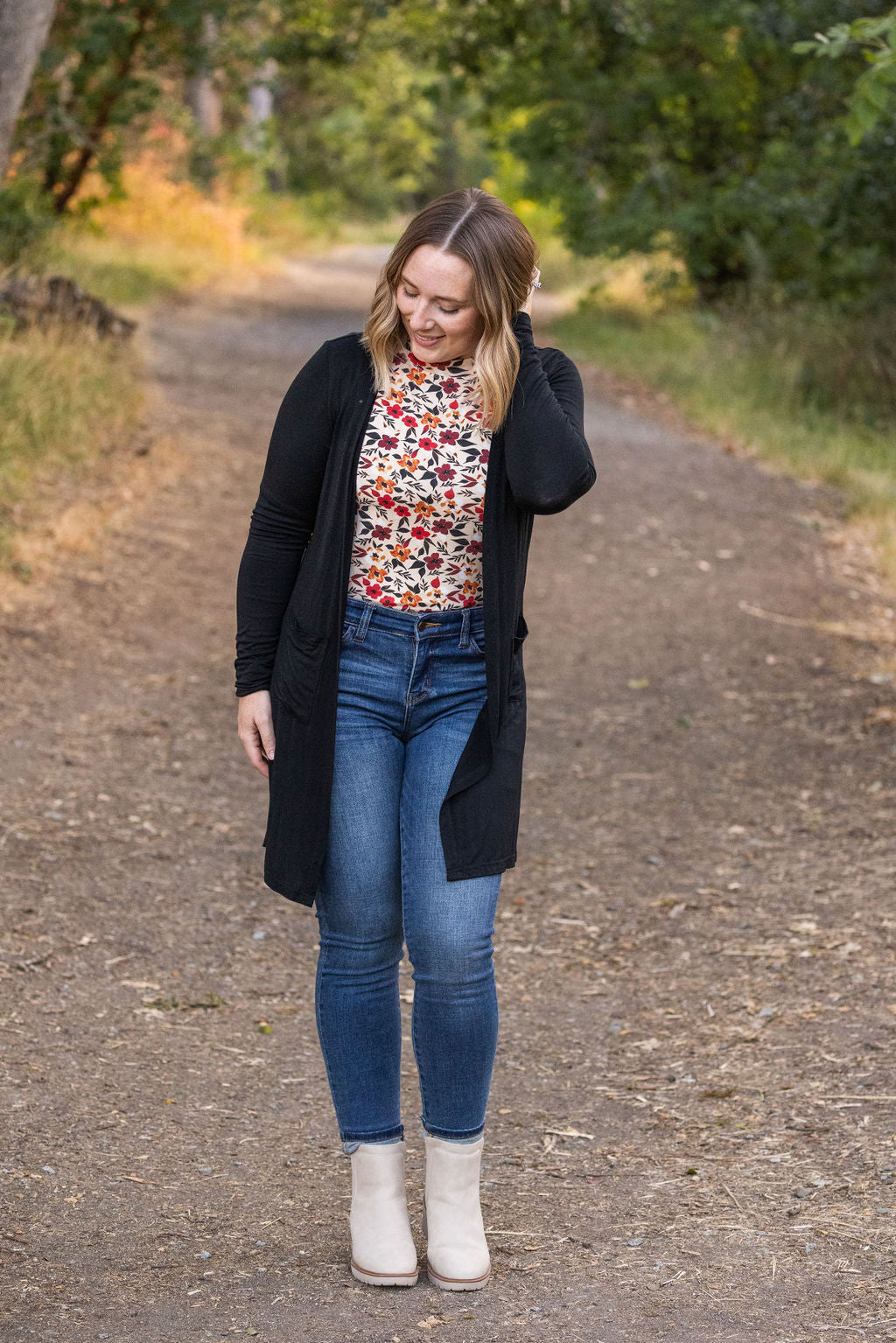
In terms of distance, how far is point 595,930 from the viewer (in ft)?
15.1

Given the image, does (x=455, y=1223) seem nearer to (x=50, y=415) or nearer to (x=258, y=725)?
(x=258, y=725)

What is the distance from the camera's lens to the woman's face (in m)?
2.43

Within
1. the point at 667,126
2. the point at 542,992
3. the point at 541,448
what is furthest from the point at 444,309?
the point at 667,126

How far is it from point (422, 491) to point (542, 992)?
7.01 ft

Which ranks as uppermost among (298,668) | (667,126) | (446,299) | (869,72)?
(667,126)

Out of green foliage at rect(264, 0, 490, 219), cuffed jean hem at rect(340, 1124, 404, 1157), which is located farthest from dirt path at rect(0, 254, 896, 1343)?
green foliage at rect(264, 0, 490, 219)

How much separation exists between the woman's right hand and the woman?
52mm

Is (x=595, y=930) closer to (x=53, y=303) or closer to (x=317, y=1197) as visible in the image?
(x=317, y=1197)

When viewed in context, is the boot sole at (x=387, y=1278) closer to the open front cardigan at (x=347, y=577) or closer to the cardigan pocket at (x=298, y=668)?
the open front cardigan at (x=347, y=577)

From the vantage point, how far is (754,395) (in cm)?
1327

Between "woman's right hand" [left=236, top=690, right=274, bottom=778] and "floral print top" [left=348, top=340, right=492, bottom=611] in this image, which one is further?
"woman's right hand" [left=236, top=690, right=274, bottom=778]

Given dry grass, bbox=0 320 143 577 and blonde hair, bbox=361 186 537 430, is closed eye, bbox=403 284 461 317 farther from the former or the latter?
dry grass, bbox=0 320 143 577

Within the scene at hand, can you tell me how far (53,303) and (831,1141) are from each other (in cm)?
831

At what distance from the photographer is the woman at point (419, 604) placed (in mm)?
2467
